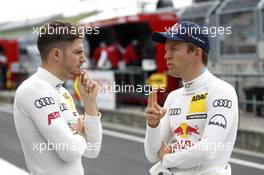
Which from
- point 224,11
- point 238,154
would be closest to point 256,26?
point 224,11

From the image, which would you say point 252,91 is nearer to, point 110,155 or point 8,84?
point 110,155

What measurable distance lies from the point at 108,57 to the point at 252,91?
5.64 meters

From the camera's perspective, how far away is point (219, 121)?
268 cm

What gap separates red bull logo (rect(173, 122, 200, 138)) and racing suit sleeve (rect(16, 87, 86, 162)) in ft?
1.87

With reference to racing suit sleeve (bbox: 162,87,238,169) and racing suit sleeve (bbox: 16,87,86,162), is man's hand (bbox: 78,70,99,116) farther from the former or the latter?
racing suit sleeve (bbox: 162,87,238,169)

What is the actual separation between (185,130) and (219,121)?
23 centimetres

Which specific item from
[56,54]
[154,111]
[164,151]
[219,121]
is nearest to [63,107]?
[56,54]

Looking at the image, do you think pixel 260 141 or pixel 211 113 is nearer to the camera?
pixel 211 113

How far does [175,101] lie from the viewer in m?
2.99

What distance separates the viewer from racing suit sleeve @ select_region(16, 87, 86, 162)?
261cm

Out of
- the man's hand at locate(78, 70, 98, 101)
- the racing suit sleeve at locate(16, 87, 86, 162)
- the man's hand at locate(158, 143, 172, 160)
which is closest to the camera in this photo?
the racing suit sleeve at locate(16, 87, 86, 162)

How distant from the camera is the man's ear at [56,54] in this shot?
9.11 feet

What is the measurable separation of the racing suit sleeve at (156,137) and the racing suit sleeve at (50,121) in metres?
Answer: 0.43

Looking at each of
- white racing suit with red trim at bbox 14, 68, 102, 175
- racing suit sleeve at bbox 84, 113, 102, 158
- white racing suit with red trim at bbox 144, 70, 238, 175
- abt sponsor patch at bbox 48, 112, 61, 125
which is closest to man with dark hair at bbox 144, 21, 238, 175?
white racing suit with red trim at bbox 144, 70, 238, 175
